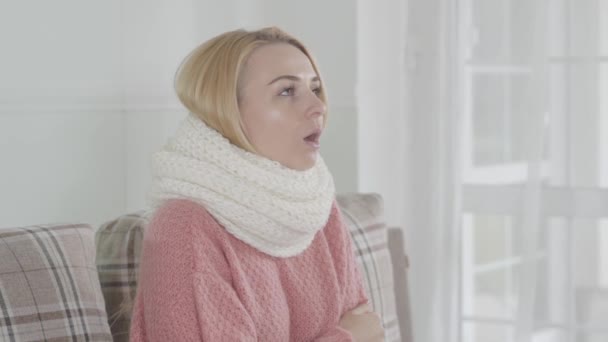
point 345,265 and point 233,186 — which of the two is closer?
point 233,186

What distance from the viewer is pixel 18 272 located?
4.60 feet

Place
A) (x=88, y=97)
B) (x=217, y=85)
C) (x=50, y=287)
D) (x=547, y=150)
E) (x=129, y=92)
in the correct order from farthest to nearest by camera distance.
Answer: (x=547, y=150) → (x=129, y=92) → (x=88, y=97) → (x=217, y=85) → (x=50, y=287)

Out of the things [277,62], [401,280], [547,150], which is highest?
[277,62]

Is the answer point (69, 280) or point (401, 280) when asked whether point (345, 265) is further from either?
point (401, 280)

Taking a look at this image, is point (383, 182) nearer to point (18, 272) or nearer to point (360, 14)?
point (360, 14)

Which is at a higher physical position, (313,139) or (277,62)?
(277,62)

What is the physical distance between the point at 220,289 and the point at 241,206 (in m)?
0.13

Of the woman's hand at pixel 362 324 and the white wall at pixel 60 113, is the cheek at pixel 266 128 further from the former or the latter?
the white wall at pixel 60 113

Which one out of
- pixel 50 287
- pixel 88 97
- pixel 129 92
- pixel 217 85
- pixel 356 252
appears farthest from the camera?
pixel 129 92

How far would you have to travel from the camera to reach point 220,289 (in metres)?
1.46

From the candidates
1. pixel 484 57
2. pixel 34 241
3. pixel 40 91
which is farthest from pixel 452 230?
pixel 34 241

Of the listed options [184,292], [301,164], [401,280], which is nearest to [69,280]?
[184,292]

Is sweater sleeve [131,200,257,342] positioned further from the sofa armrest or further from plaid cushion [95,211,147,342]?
the sofa armrest

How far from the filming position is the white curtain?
266 centimetres
